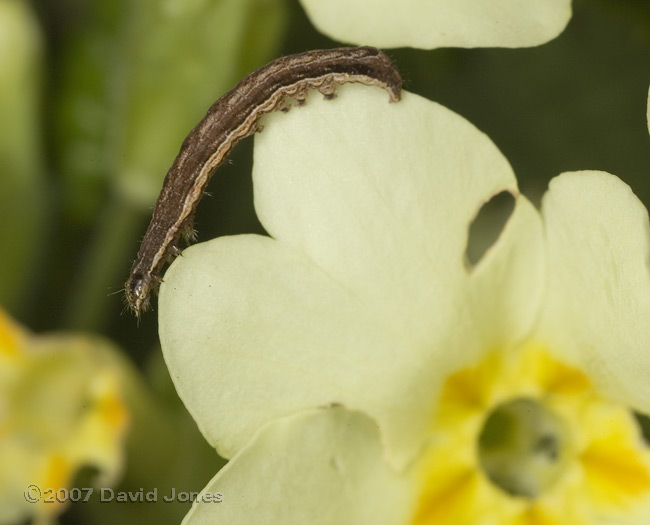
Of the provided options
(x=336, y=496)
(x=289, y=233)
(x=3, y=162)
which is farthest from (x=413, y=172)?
(x=3, y=162)

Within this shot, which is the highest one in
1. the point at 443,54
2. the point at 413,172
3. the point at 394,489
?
the point at 413,172

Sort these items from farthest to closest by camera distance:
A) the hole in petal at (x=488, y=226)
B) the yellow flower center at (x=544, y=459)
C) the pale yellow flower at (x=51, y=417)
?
1. the hole in petal at (x=488, y=226)
2. the pale yellow flower at (x=51, y=417)
3. the yellow flower center at (x=544, y=459)

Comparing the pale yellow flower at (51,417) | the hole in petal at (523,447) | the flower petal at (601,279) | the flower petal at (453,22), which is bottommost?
the hole in petal at (523,447)

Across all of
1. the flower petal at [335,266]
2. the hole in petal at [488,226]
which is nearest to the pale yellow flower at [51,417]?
the flower petal at [335,266]

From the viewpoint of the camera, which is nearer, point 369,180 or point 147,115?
point 369,180

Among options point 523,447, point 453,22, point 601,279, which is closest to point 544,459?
point 523,447

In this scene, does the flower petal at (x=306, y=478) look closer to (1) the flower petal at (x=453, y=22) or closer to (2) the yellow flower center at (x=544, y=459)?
(2) the yellow flower center at (x=544, y=459)

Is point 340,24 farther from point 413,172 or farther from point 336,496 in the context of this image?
point 336,496

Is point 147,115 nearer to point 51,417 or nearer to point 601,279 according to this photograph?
point 51,417
